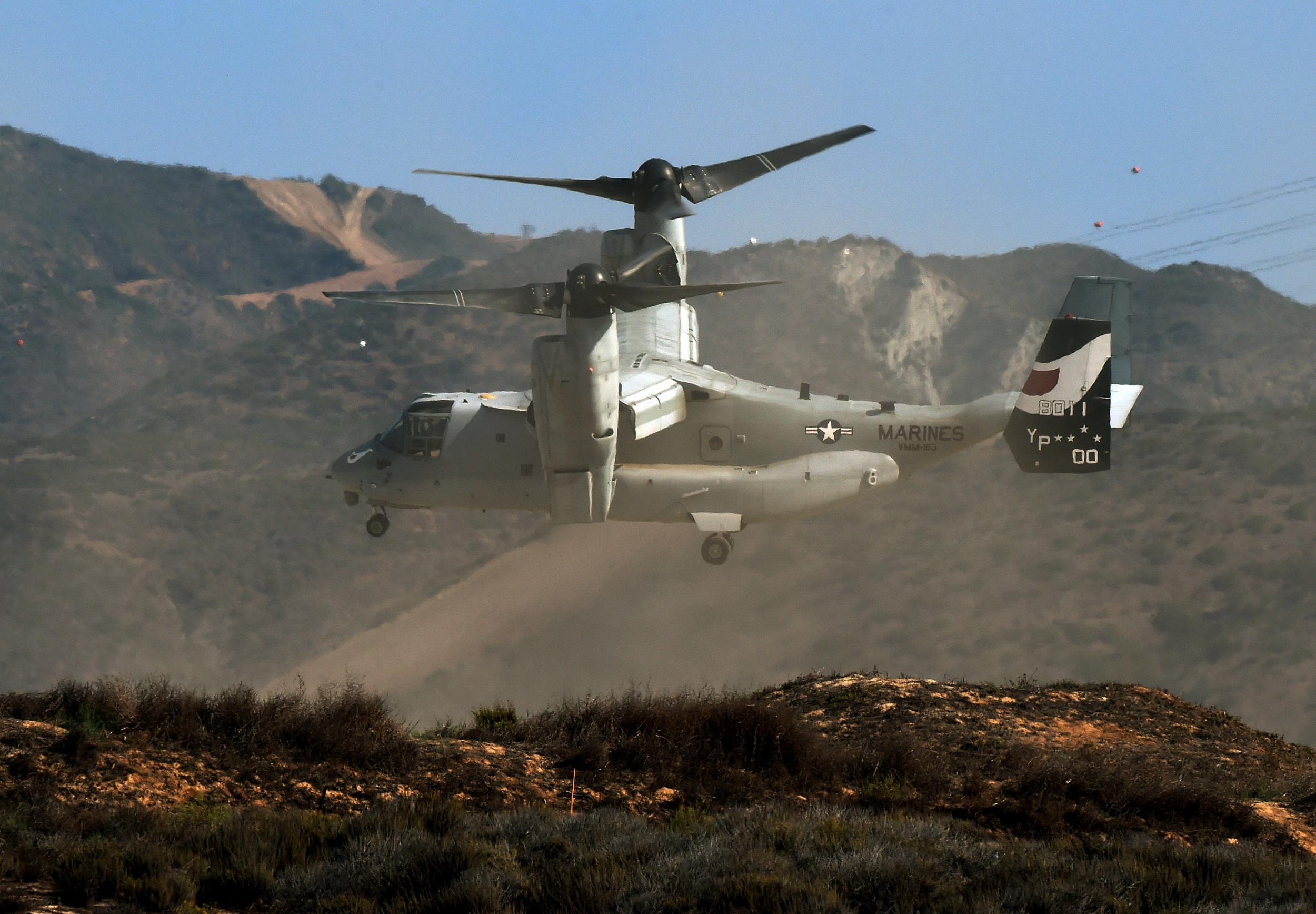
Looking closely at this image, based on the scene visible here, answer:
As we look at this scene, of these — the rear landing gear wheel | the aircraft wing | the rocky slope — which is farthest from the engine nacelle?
the rocky slope

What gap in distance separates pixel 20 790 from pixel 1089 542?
5204cm

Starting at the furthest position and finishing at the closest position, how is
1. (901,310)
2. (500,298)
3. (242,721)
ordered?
(901,310) < (500,298) < (242,721)

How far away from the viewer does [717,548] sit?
112ft

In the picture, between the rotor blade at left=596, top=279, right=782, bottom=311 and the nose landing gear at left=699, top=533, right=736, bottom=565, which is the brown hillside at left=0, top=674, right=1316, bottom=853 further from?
the nose landing gear at left=699, top=533, right=736, bottom=565

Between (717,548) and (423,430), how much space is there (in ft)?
28.6

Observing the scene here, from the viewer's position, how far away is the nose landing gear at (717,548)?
111ft

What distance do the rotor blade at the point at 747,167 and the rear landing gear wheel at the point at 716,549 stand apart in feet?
33.2

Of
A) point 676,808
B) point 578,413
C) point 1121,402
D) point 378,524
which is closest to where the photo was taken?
point 676,808

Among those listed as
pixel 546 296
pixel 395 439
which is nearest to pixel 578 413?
pixel 546 296

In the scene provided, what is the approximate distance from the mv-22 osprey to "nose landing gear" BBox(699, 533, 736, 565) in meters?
0.04

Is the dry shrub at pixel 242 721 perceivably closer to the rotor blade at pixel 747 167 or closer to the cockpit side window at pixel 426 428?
the cockpit side window at pixel 426 428

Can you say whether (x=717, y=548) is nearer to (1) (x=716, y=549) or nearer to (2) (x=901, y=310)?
(1) (x=716, y=549)

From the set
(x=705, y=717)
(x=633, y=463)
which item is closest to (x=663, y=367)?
(x=633, y=463)

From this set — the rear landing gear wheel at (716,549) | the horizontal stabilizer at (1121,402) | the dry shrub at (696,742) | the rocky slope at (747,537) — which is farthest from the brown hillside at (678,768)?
the horizontal stabilizer at (1121,402)
